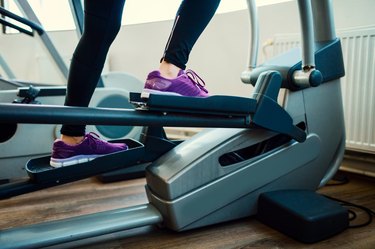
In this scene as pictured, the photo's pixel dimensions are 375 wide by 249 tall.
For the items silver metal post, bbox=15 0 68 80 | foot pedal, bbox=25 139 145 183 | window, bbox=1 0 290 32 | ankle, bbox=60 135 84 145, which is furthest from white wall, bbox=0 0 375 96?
ankle, bbox=60 135 84 145

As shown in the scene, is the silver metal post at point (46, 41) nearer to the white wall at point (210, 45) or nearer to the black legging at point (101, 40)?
the white wall at point (210, 45)

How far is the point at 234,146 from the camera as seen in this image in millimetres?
1152

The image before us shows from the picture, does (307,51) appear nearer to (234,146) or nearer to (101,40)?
(234,146)

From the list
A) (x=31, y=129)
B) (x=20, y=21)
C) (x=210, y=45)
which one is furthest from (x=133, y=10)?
(x=31, y=129)

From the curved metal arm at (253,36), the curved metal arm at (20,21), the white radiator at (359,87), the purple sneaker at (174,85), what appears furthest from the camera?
the curved metal arm at (20,21)

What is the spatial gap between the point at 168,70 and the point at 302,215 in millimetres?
601

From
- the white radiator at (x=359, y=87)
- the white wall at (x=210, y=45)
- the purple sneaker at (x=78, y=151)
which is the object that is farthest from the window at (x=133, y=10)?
the purple sneaker at (x=78, y=151)

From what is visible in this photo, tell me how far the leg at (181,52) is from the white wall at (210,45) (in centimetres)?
105

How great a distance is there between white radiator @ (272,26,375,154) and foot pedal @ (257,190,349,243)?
0.63m

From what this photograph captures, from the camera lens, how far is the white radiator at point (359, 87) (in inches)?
62.5

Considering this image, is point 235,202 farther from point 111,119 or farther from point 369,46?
point 369,46

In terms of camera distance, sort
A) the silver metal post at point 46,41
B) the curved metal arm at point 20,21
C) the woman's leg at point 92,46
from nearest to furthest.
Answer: the woman's leg at point 92,46 < the curved metal arm at point 20,21 < the silver metal post at point 46,41

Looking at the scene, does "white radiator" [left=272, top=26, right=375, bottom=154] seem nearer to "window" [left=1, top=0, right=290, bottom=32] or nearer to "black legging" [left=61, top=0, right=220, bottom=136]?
"window" [left=1, top=0, right=290, bottom=32]

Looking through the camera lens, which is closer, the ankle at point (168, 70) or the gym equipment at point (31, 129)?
the ankle at point (168, 70)
